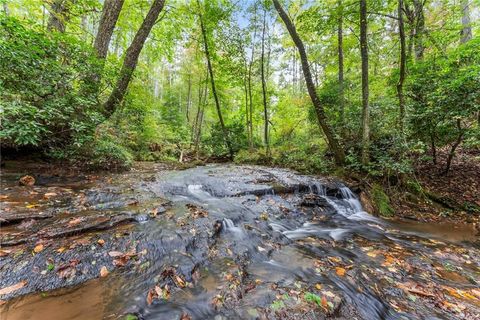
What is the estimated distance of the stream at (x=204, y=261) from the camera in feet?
7.22

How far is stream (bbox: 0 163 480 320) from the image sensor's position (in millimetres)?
2201

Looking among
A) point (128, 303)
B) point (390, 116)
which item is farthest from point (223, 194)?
point (390, 116)

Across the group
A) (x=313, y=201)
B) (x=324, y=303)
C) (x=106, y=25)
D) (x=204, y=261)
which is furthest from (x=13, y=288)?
(x=106, y=25)

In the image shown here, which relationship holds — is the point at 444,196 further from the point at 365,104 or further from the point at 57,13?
the point at 57,13

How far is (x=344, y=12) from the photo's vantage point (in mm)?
7379

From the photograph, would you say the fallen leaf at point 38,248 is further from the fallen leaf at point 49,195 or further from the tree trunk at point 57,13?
the tree trunk at point 57,13

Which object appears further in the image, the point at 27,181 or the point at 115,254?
the point at 27,181

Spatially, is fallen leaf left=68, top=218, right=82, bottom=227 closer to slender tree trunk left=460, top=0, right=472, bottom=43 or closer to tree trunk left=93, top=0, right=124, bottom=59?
tree trunk left=93, top=0, right=124, bottom=59

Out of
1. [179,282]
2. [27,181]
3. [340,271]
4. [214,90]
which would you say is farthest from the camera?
[214,90]

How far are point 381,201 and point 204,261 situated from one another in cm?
582

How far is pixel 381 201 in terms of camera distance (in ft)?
21.9

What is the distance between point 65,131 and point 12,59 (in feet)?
5.77

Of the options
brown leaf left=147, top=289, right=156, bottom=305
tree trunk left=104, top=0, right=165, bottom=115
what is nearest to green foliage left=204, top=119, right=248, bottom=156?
tree trunk left=104, top=0, right=165, bottom=115

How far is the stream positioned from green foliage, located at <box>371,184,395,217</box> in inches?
35.9
